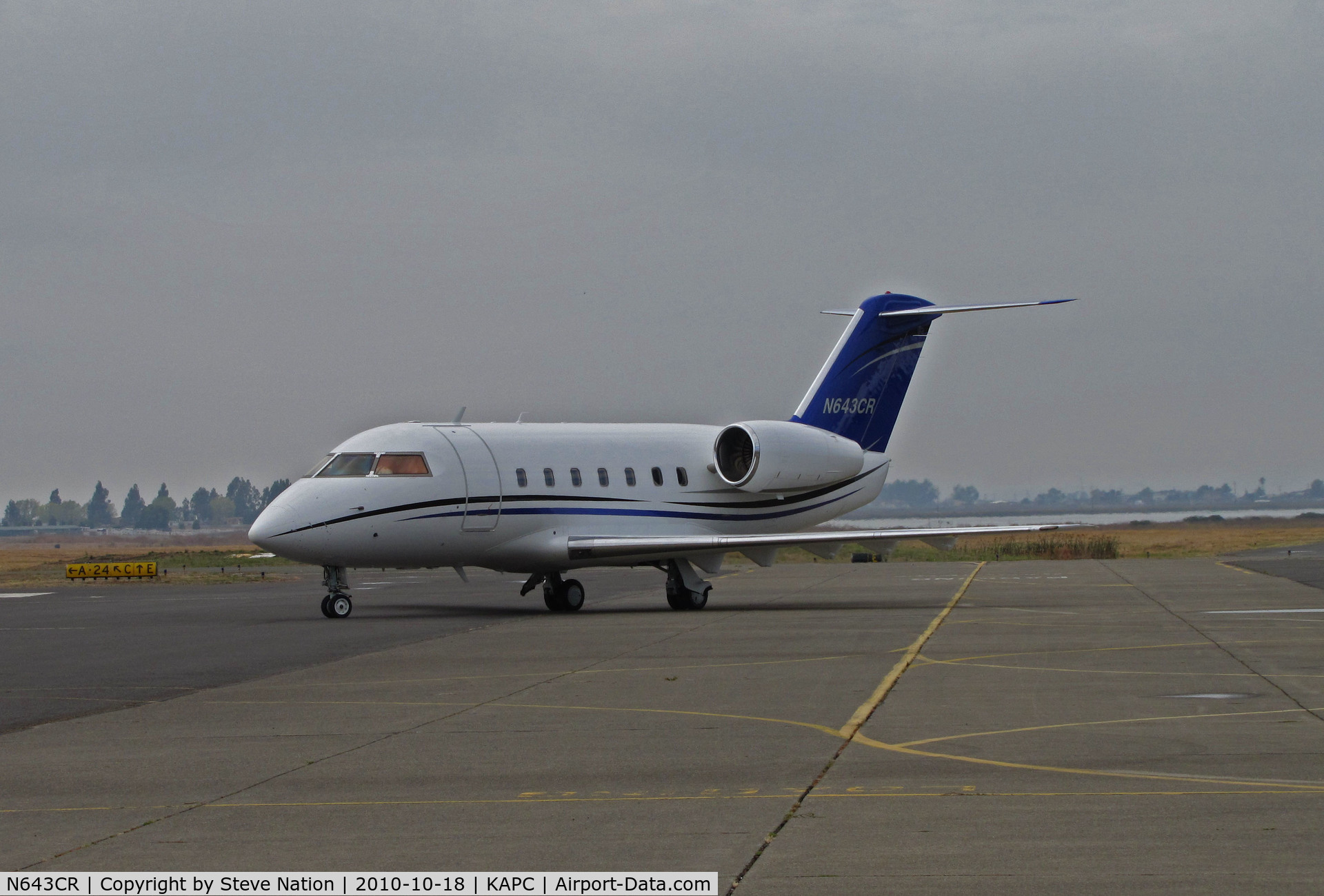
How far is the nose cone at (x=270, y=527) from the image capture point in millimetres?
26297

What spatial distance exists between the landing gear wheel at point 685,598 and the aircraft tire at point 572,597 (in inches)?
73.0

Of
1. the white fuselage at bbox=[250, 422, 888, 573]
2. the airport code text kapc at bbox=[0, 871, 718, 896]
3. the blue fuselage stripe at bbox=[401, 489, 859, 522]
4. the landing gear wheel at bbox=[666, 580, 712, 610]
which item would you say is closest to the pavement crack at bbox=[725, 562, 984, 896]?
the airport code text kapc at bbox=[0, 871, 718, 896]

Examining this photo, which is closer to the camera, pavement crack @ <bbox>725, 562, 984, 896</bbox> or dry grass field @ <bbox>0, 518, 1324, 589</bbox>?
pavement crack @ <bbox>725, 562, 984, 896</bbox>

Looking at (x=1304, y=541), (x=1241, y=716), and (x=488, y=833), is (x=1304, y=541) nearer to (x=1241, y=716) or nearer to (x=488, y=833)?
(x=1241, y=716)

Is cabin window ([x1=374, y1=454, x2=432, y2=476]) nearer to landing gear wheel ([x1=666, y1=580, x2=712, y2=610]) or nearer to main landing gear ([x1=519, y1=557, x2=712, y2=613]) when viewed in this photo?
main landing gear ([x1=519, y1=557, x2=712, y2=613])

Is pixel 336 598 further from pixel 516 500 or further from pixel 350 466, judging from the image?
pixel 516 500

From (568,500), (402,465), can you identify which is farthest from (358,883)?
(568,500)

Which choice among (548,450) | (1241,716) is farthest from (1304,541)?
(1241,716)

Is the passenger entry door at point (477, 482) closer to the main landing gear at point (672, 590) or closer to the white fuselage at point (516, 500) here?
the white fuselage at point (516, 500)

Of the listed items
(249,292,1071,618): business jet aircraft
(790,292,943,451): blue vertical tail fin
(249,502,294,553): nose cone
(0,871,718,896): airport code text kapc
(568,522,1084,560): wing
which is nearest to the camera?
(0,871,718,896): airport code text kapc

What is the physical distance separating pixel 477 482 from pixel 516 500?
36.1 inches

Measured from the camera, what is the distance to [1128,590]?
31766mm

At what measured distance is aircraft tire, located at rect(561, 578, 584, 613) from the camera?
99.8 feet

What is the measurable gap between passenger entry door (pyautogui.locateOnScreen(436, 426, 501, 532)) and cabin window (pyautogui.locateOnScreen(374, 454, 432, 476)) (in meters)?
0.79
